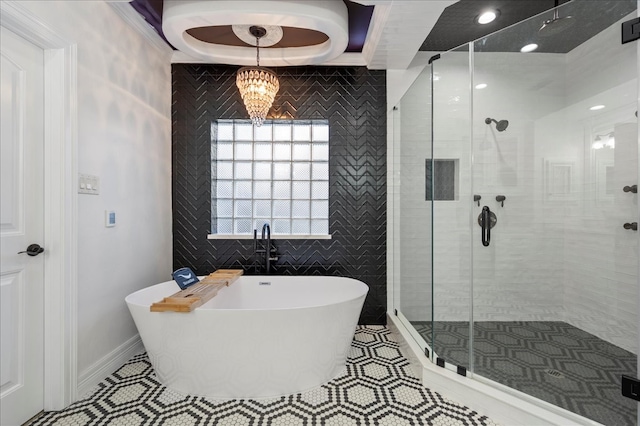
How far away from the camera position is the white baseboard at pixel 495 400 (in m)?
1.59

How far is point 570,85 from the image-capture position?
2123mm

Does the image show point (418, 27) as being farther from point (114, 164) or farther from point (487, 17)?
point (114, 164)

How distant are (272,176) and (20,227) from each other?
1.99 meters

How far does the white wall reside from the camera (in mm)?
1955

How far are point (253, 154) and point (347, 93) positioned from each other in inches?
45.3

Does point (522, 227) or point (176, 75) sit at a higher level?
point (176, 75)

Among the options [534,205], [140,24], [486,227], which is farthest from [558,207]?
[140,24]

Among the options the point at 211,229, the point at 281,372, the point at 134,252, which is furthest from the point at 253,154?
the point at 281,372

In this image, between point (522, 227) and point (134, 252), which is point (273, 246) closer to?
point (134, 252)

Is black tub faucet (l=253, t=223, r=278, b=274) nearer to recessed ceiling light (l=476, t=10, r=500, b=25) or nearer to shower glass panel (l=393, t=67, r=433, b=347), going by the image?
shower glass panel (l=393, t=67, r=433, b=347)

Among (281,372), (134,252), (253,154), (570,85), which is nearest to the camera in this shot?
(281,372)

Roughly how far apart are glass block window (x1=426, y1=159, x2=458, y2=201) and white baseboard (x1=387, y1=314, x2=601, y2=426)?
117cm

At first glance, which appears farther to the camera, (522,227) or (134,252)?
(134,252)

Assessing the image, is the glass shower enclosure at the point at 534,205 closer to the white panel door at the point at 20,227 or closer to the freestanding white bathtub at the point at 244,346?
the freestanding white bathtub at the point at 244,346
